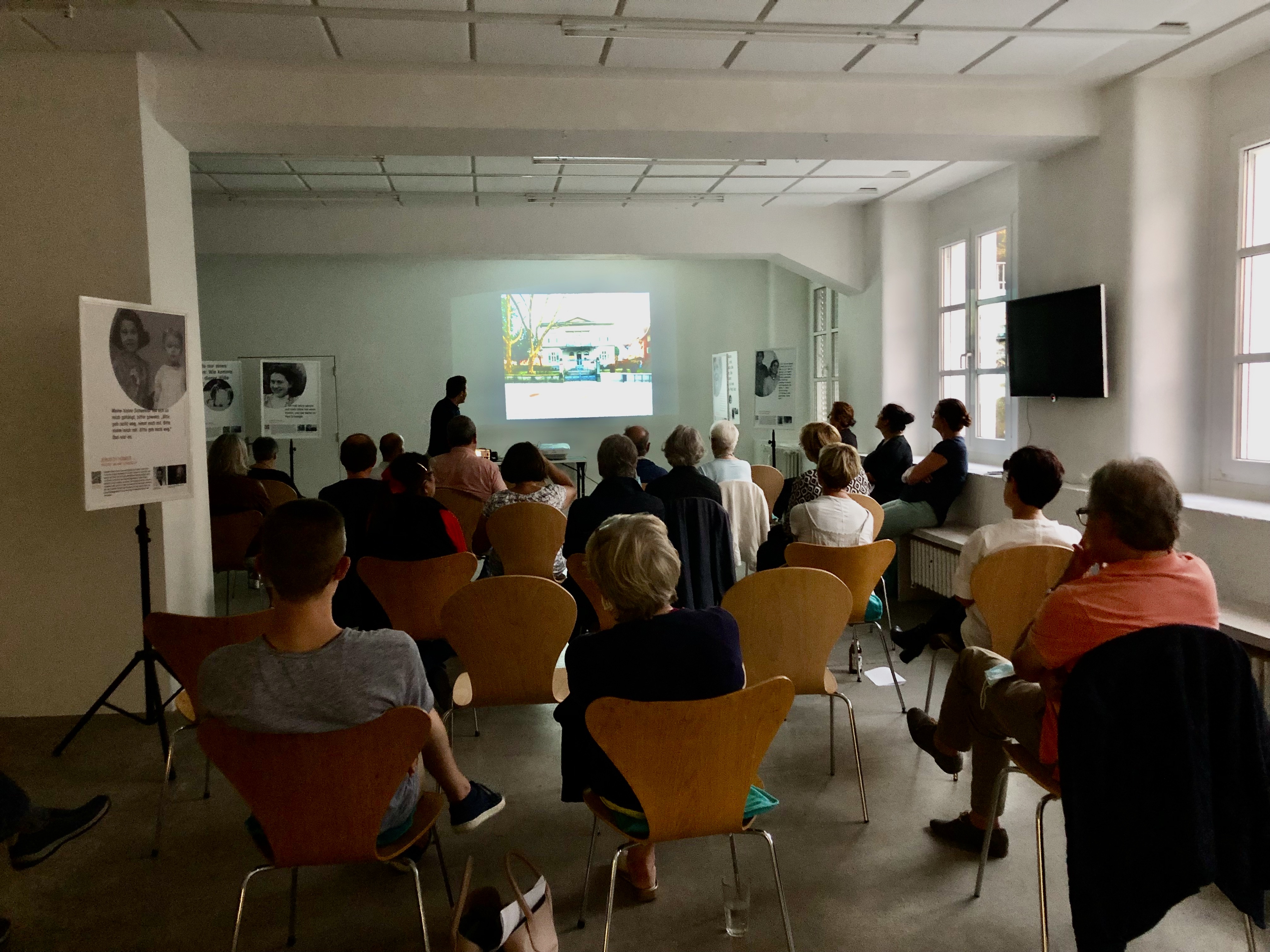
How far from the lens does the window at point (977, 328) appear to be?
698 centimetres

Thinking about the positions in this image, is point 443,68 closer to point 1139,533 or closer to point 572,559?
point 572,559

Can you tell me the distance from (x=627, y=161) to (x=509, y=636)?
443 centimetres

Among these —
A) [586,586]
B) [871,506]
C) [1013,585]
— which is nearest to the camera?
[1013,585]

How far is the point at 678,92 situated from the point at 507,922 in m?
4.07

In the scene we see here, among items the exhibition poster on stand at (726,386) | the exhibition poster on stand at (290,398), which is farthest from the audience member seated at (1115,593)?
the exhibition poster on stand at (290,398)

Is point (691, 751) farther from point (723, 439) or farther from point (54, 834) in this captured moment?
point (723, 439)

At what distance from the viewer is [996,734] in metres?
2.63

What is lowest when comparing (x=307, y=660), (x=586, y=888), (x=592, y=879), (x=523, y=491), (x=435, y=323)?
(x=592, y=879)

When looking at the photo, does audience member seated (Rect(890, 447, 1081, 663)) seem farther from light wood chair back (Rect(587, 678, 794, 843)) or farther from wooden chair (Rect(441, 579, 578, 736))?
light wood chair back (Rect(587, 678, 794, 843))

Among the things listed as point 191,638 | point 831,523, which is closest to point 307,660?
point 191,638

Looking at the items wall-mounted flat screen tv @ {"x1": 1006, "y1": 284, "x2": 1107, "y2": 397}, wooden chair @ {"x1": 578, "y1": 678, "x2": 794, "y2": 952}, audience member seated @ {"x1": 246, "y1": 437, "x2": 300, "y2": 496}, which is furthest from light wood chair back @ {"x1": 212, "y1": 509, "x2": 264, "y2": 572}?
wall-mounted flat screen tv @ {"x1": 1006, "y1": 284, "x2": 1107, "y2": 397}

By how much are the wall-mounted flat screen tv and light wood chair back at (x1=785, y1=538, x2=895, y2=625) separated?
213 centimetres

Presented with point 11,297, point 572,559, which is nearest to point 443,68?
point 11,297

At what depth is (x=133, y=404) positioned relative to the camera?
3736mm
